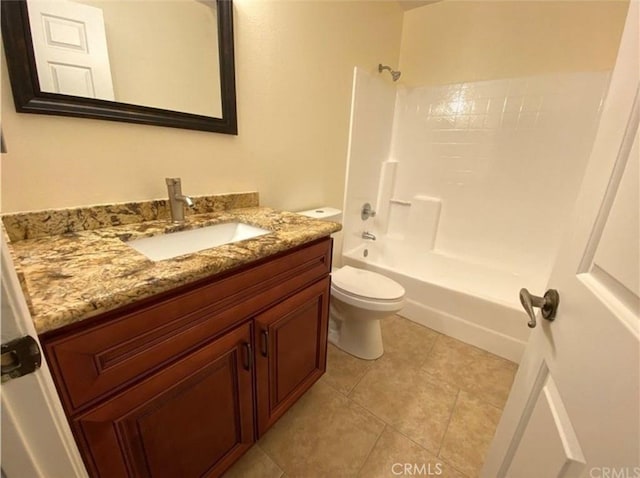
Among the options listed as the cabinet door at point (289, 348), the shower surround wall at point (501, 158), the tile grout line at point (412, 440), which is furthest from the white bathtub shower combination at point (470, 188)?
the cabinet door at point (289, 348)

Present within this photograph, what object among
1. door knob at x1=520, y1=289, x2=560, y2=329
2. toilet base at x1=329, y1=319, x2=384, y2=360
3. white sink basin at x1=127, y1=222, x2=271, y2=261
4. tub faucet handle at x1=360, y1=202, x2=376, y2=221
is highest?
door knob at x1=520, y1=289, x2=560, y2=329

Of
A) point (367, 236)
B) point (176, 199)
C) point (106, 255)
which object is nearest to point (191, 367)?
point (106, 255)

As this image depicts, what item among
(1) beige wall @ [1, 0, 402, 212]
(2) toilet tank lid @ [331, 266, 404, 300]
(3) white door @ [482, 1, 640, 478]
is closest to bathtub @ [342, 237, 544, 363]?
(2) toilet tank lid @ [331, 266, 404, 300]

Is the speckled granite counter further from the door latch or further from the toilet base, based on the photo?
the toilet base

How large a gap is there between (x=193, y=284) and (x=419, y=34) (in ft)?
8.19

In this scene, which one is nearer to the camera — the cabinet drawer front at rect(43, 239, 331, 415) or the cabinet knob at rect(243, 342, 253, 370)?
the cabinet drawer front at rect(43, 239, 331, 415)

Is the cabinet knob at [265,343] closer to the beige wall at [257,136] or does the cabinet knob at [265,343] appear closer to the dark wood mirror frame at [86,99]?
the beige wall at [257,136]

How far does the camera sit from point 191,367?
28.1 inches

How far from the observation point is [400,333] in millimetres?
1905

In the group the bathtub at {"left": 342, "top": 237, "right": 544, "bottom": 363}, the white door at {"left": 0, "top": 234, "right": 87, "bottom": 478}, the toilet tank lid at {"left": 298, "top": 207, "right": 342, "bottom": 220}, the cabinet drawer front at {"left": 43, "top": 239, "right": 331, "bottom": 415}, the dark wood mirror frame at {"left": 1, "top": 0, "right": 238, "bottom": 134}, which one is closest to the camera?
the white door at {"left": 0, "top": 234, "right": 87, "bottom": 478}

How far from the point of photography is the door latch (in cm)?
32

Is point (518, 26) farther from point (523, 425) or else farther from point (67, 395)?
point (67, 395)

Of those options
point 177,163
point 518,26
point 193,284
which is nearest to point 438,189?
point 518,26

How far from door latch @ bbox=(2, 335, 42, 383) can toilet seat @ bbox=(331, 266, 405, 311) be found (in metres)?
1.28
